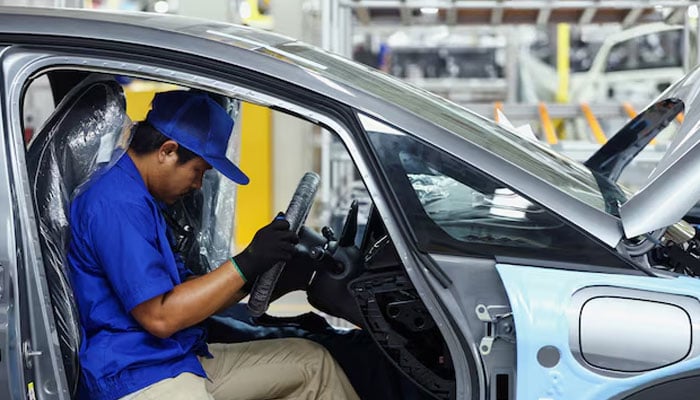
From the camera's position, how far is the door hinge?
2146mm

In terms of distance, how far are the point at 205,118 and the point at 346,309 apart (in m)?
0.68

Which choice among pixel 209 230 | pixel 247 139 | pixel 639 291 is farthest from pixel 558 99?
pixel 639 291

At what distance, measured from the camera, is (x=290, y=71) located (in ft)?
7.41

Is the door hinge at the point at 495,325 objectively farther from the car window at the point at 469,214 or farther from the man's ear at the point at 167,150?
the man's ear at the point at 167,150

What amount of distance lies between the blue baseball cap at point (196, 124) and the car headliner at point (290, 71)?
1.02ft

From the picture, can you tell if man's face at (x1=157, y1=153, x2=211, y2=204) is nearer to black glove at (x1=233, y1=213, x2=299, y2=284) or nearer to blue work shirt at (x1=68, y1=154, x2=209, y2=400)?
blue work shirt at (x1=68, y1=154, x2=209, y2=400)

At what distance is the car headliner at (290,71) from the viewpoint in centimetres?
222

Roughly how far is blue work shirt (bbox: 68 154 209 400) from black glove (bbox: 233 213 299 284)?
0.62 ft

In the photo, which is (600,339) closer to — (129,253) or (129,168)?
(129,253)

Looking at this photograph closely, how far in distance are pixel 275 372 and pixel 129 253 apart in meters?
0.72

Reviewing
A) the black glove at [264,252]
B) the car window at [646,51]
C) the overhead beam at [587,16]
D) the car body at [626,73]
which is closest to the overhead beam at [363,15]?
the overhead beam at [587,16]

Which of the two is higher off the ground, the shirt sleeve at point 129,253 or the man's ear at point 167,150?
the man's ear at point 167,150

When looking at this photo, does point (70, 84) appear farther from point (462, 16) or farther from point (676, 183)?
point (462, 16)

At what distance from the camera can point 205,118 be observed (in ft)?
8.55
